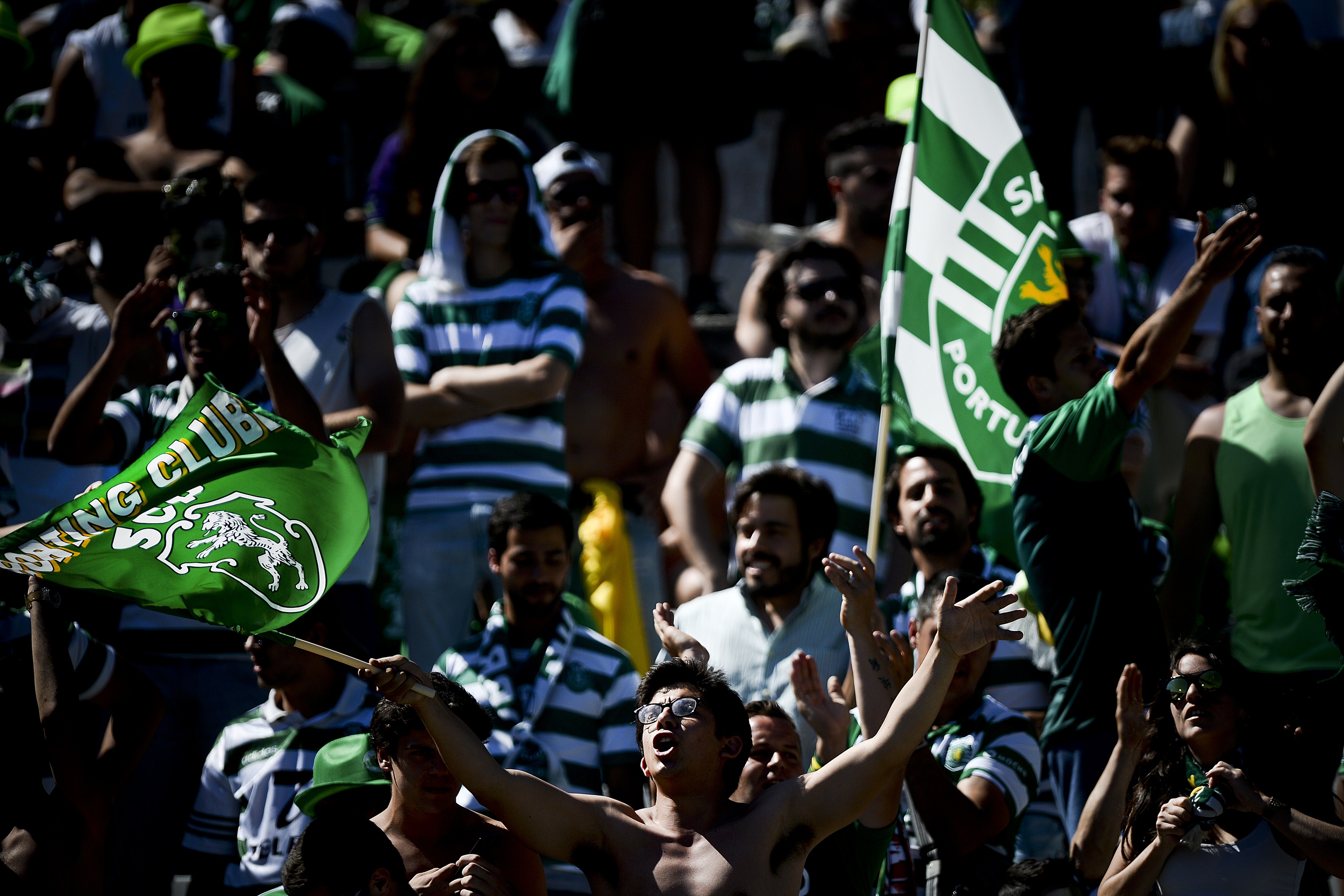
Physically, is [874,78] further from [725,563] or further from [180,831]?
[180,831]

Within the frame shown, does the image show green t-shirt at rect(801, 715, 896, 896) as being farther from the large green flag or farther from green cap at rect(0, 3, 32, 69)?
green cap at rect(0, 3, 32, 69)

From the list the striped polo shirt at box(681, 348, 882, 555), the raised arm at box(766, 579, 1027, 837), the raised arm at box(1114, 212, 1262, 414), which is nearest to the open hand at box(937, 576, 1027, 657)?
the raised arm at box(766, 579, 1027, 837)

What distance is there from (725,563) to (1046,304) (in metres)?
1.73

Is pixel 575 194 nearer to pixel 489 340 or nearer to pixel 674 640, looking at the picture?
pixel 489 340

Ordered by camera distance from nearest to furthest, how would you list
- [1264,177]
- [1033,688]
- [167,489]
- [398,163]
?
[167,489]
[1033,688]
[1264,177]
[398,163]

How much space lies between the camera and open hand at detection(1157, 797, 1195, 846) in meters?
4.04

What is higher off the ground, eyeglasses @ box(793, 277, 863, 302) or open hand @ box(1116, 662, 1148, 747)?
eyeglasses @ box(793, 277, 863, 302)

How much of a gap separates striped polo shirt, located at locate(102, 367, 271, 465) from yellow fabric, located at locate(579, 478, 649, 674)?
1484mm

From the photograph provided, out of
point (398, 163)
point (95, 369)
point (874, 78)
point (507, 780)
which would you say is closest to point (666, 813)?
point (507, 780)

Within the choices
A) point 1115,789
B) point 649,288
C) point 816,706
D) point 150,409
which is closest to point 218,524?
point 816,706

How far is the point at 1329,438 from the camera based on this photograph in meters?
4.81

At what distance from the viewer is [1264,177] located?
23.5 feet

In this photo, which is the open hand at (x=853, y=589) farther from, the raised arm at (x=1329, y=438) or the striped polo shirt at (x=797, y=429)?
the striped polo shirt at (x=797, y=429)

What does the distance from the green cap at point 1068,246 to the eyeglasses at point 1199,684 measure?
237cm
